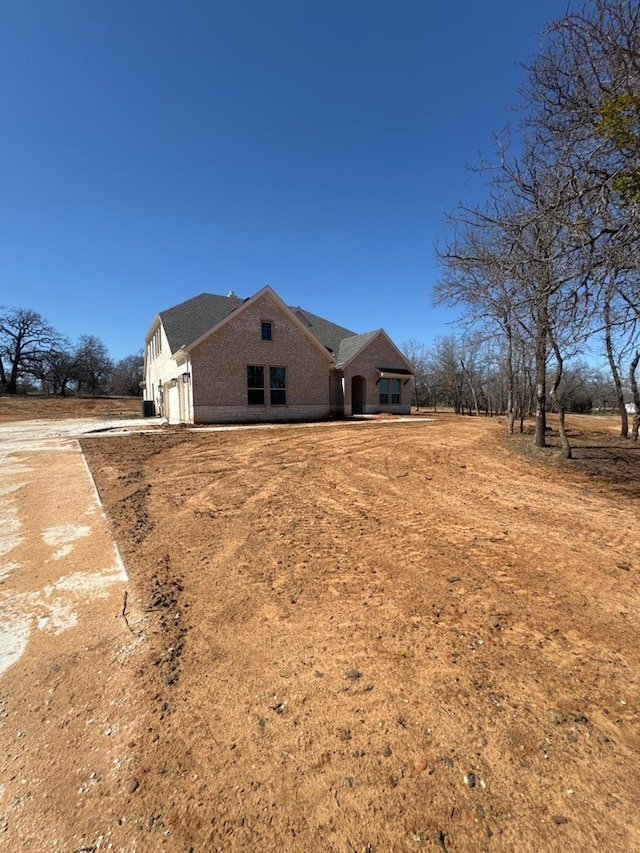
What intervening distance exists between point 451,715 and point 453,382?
35.3 m

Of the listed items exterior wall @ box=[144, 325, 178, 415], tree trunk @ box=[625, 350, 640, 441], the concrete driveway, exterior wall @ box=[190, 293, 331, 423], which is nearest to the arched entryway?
exterior wall @ box=[190, 293, 331, 423]

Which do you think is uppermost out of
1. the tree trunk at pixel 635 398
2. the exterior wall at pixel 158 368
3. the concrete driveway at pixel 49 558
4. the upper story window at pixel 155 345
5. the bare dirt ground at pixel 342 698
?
the upper story window at pixel 155 345

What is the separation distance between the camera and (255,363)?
18.2 metres

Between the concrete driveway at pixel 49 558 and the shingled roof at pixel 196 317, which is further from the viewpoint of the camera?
the shingled roof at pixel 196 317

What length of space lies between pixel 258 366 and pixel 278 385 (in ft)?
4.75

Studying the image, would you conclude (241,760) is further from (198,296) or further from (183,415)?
(198,296)

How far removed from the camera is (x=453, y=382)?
3466 centimetres

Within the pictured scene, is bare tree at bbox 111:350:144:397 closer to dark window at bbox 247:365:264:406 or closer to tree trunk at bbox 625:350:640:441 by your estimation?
dark window at bbox 247:365:264:406

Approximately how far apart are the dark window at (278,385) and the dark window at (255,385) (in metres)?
0.52

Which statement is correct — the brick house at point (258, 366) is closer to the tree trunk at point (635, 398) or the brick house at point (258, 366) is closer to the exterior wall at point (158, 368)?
the exterior wall at point (158, 368)

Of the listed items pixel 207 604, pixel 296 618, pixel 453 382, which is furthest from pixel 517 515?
pixel 453 382

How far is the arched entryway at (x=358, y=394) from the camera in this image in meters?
23.7

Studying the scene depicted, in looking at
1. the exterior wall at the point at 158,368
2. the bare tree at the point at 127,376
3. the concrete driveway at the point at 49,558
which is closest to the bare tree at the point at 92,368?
the bare tree at the point at 127,376

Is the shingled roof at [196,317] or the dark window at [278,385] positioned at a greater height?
the shingled roof at [196,317]
